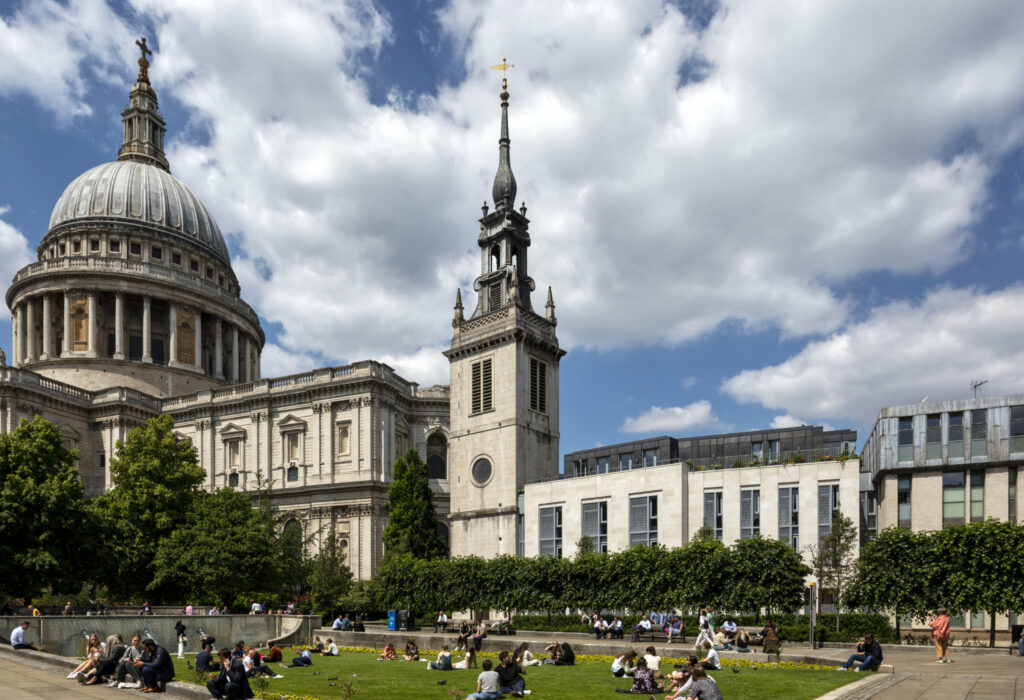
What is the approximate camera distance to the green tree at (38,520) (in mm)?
39562

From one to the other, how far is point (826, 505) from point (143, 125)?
9985 centimetres

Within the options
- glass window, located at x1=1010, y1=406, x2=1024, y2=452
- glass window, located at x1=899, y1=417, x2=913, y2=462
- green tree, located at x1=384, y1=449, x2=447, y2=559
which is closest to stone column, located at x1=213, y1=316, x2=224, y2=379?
green tree, located at x1=384, y1=449, x2=447, y2=559

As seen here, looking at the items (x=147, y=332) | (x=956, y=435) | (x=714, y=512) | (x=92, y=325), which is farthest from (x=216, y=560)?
(x=92, y=325)

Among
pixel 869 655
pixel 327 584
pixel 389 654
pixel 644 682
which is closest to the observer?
pixel 644 682

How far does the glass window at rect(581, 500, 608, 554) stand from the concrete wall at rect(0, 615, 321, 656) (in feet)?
61.8

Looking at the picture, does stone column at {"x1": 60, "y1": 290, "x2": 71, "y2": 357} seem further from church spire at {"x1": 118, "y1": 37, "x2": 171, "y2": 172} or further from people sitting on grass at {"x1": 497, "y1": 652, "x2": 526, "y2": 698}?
people sitting on grass at {"x1": 497, "y1": 652, "x2": 526, "y2": 698}

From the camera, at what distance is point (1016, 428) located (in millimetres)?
45781

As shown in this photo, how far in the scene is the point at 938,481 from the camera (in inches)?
1875

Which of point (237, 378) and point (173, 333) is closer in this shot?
point (173, 333)

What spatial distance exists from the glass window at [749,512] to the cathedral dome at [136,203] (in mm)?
76786

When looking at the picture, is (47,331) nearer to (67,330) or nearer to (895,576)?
(67,330)

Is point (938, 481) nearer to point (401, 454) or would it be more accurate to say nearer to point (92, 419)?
point (401, 454)

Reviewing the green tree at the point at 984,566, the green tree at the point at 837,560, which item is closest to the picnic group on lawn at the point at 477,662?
the green tree at the point at 984,566

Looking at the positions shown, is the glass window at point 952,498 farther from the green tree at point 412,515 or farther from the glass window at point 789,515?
the green tree at point 412,515
